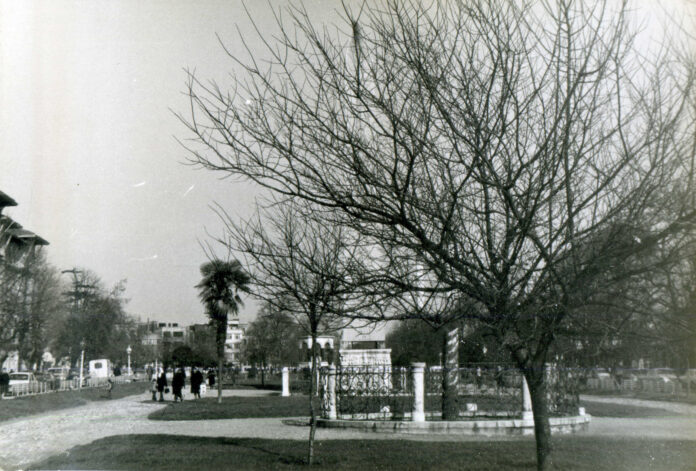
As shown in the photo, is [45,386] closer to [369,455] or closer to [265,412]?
[265,412]

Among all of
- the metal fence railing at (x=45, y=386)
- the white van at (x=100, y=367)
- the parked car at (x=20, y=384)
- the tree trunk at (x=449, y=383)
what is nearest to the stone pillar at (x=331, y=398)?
the tree trunk at (x=449, y=383)

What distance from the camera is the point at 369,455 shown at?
39.5 feet

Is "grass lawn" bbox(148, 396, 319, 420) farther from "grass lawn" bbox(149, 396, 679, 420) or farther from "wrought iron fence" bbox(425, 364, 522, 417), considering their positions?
"wrought iron fence" bbox(425, 364, 522, 417)

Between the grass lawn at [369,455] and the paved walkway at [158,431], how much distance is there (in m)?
1.00

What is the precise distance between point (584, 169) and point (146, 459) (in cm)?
822

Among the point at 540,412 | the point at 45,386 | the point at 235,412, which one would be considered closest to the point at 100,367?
the point at 45,386

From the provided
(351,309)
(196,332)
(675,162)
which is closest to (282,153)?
(351,309)

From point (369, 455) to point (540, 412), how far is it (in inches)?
213

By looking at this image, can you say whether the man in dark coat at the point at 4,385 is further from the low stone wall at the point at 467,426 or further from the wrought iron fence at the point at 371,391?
the low stone wall at the point at 467,426

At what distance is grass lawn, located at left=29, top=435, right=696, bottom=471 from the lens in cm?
1091

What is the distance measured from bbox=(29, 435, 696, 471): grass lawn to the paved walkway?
100 cm

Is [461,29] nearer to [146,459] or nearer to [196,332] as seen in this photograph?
[146,459]

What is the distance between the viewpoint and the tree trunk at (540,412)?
688cm

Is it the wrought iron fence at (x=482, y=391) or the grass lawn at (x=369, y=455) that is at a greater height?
the wrought iron fence at (x=482, y=391)
